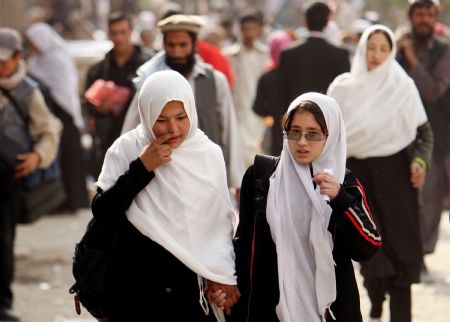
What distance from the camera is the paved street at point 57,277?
8.58m

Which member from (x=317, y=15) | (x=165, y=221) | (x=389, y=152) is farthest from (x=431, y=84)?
(x=165, y=221)

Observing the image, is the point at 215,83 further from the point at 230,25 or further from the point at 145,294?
the point at 230,25

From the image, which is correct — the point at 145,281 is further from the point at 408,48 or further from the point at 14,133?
the point at 408,48

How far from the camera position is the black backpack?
213 inches

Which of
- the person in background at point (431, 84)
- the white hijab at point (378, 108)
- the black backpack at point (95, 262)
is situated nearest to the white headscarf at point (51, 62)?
the person in background at point (431, 84)

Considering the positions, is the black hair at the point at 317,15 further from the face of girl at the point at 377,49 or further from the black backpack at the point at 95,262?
the black backpack at the point at 95,262

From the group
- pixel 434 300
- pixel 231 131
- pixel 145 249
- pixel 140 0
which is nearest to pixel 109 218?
pixel 145 249

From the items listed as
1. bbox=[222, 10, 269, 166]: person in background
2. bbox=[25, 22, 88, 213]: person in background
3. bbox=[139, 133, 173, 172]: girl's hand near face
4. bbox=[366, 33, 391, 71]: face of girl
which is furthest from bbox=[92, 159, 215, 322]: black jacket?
bbox=[222, 10, 269, 166]: person in background

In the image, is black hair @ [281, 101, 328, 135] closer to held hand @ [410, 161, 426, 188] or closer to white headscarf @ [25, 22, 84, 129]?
held hand @ [410, 161, 426, 188]

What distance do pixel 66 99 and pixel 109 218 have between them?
26.9 ft

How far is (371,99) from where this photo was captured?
25.1ft

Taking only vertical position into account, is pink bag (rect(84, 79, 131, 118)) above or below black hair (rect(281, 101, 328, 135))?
below

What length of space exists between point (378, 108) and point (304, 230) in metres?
2.45

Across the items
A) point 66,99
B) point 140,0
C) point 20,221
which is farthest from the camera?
point 140,0
